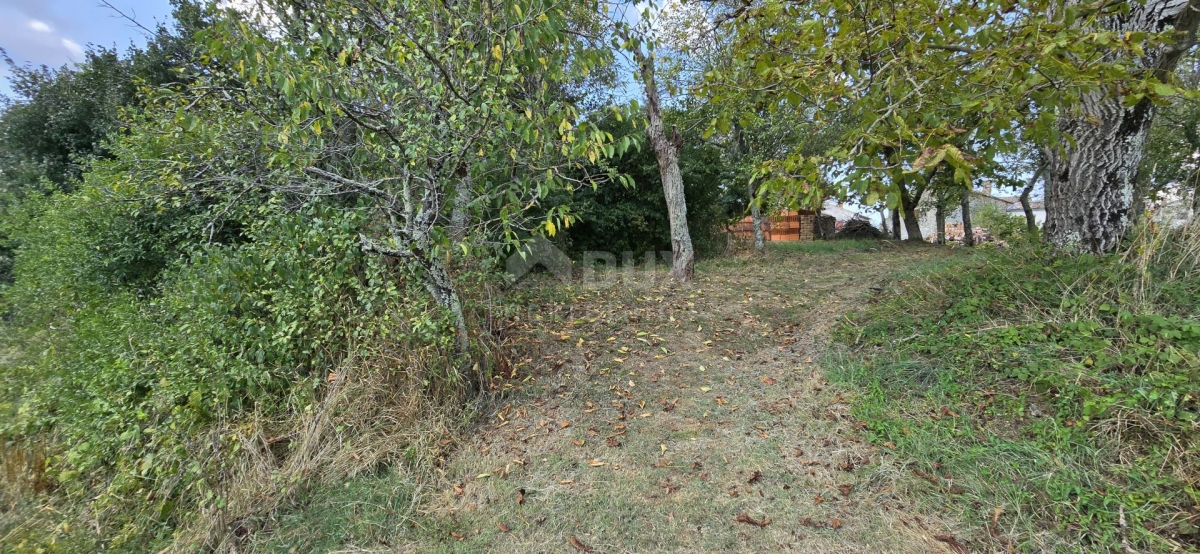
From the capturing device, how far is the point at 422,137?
2.71 meters

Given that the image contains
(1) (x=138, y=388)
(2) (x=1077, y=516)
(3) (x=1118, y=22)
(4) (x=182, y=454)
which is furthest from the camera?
(3) (x=1118, y=22)

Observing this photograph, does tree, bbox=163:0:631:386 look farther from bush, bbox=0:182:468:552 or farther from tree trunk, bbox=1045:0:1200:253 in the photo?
tree trunk, bbox=1045:0:1200:253

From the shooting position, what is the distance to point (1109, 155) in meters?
3.33

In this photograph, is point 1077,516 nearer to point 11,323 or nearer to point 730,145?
point 11,323

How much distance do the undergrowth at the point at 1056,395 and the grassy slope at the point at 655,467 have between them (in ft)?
0.84

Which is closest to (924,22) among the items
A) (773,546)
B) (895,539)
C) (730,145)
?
(895,539)

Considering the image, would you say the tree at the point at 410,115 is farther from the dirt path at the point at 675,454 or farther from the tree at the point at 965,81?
the tree at the point at 965,81

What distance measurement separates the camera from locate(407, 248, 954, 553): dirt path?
2100mm

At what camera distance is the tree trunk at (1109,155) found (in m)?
3.09

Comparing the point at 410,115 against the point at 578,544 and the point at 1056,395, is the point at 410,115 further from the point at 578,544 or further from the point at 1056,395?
the point at 1056,395

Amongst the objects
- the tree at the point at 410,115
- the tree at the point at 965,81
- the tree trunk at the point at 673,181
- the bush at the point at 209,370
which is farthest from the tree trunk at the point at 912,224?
the bush at the point at 209,370

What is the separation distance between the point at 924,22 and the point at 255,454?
15.3ft

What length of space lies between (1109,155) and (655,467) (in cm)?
401

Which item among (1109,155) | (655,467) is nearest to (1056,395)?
(655,467)
